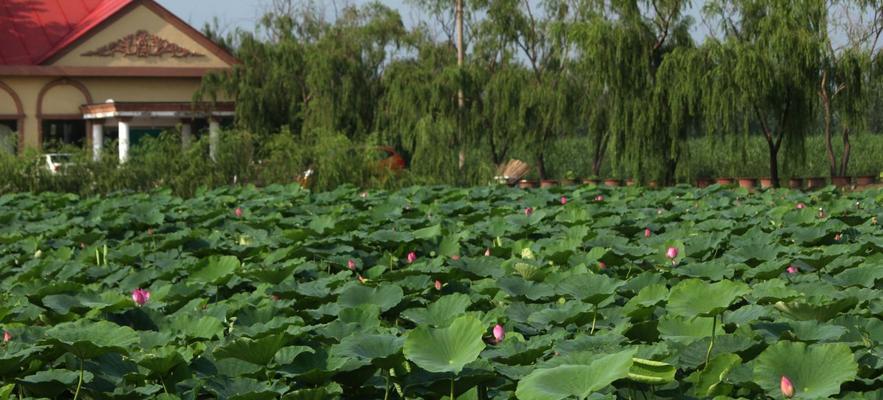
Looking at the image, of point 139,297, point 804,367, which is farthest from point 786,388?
point 139,297

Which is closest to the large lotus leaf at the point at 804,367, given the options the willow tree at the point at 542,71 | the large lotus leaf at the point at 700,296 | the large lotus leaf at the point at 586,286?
the large lotus leaf at the point at 700,296

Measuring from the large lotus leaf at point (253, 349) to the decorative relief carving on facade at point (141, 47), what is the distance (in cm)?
2847

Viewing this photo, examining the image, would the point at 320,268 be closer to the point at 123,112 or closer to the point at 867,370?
the point at 867,370

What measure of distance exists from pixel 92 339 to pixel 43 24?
→ 30615 mm

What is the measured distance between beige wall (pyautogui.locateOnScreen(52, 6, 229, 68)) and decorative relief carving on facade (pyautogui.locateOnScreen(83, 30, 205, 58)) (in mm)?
86

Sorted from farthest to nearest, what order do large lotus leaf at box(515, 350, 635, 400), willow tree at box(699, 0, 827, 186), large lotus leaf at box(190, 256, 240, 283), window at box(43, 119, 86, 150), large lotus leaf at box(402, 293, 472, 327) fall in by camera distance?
1. window at box(43, 119, 86, 150)
2. willow tree at box(699, 0, 827, 186)
3. large lotus leaf at box(190, 256, 240, 283)
4. large lotus leaf at box(402, 293, 472, 327)
5. large lotus leaf at box(515, 350, 635, 400)

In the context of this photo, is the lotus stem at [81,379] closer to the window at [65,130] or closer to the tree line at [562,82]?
the tree line at [562,82]

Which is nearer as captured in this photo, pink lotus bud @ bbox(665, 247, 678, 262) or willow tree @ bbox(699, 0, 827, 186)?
pink lotus bud @ bbox(665, 247, 678, 262)

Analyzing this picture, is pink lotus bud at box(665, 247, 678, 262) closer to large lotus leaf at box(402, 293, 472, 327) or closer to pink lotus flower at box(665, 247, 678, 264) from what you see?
pink lotus flower at box(665, 247, 678, 264)

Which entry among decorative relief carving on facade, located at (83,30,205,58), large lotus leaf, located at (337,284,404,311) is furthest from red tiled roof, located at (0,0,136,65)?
large lotus leaf, located at (337,284,404,311)

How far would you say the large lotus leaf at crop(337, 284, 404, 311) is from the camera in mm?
3574

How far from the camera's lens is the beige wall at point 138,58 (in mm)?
29734

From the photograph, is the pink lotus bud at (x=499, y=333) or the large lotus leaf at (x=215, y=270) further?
the large lotus leaf at (x=215, y=270)

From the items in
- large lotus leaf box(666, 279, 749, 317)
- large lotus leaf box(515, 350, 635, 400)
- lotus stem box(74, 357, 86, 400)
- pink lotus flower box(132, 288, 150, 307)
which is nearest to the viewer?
large lotus leaf box(515, 350, 635, 400)
